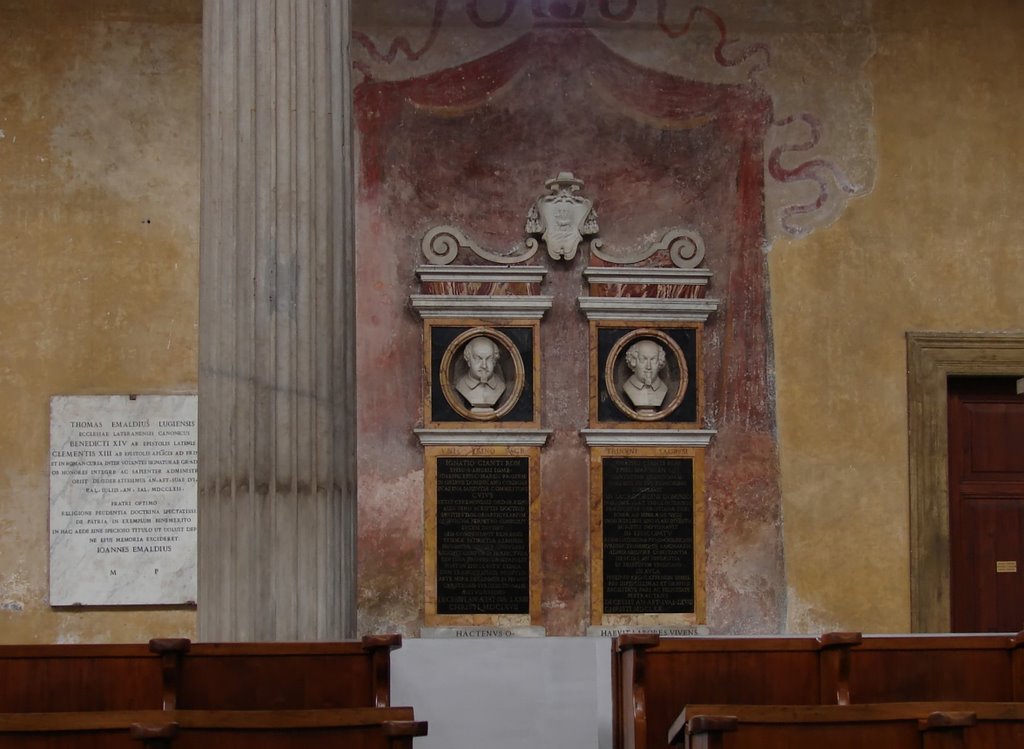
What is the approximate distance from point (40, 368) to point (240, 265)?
3250mm

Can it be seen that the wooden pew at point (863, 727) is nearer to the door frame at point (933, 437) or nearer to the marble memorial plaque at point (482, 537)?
the marble memorial plaque at point (482, 537)

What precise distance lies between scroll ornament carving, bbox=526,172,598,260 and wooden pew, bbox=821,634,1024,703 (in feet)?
12.9

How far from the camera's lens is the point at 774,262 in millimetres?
8648

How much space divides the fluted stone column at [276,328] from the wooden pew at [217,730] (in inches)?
61.8

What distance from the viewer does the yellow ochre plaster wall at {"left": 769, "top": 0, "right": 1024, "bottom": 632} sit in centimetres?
848

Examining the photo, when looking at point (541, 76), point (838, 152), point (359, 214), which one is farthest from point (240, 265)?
point (838, 152)

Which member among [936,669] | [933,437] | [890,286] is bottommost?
[936,669]

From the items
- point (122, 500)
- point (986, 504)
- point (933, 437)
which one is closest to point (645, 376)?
point (933, 437)

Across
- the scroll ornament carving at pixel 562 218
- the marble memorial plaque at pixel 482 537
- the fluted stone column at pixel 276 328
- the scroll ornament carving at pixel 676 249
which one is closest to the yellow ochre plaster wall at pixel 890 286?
the scroll ornament carving at pixel 676 249

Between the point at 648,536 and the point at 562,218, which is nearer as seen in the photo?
the point at 648,536

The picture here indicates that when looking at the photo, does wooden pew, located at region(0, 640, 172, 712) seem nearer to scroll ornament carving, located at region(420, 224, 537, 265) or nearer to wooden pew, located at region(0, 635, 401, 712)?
wooden pew, located at region(0, 635, 401, 712)

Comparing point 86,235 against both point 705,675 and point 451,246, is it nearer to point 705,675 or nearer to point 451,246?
point 451,246

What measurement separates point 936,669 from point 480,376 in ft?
12.6

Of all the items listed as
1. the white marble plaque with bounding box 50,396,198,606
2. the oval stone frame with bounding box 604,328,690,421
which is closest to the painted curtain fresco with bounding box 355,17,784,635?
the oval stone frame with bounding box 604,328,690,421
